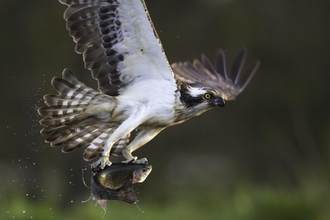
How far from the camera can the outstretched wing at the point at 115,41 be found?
20.9 feet

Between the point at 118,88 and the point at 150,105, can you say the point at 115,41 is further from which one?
the point at 150,105

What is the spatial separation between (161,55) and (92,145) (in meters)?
1.09

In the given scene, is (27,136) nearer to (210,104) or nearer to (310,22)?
(310,22)

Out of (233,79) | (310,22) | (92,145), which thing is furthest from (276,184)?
(310,22)

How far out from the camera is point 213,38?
1399 centimetres

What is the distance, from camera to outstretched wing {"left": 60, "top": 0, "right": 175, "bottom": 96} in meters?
6.37

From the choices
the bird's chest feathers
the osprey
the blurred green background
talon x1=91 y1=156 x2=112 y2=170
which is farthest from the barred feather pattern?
the blurred green background

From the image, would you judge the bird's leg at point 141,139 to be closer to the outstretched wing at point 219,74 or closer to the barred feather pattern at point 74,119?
the barred feather pattern at point 74,119

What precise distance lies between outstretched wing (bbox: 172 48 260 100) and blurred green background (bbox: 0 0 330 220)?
176cm

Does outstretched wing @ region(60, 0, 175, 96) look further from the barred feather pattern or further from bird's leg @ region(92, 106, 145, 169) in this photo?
bird's leg @ region(92, 106, 145, 169)

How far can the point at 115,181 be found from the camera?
20.2ft

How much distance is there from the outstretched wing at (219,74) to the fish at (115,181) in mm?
1977

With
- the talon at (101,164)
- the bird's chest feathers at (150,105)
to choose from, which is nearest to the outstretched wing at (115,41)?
the bird's chest feathers at (150,105)

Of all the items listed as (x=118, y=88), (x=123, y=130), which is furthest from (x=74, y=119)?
(x=123, y=130)
